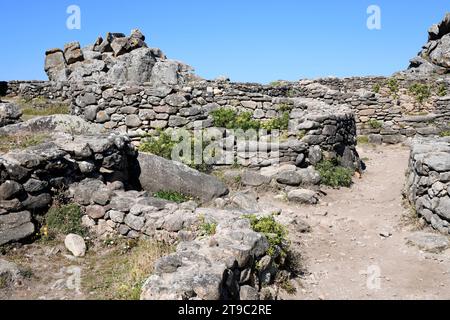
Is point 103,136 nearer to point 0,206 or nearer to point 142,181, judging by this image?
point 142,181

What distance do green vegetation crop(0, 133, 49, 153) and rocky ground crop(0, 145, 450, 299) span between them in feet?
11.4

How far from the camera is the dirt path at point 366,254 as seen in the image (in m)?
6.75

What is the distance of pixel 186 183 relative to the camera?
10281 millimetres

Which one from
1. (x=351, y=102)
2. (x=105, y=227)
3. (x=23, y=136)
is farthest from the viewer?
(x=351, y=102)

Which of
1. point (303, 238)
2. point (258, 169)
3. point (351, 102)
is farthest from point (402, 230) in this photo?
point (351, 102)

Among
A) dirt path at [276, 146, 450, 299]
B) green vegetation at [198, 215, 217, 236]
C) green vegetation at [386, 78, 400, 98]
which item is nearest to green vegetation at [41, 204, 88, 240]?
green vegetation at [198, 215, 217, 236]

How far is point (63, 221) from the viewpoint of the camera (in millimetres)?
8086

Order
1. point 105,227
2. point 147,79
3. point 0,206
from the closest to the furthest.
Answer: point 0,206 < point 105,227 < point 147,79

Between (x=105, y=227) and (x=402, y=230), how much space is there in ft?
21.3

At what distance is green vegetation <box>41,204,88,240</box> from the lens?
781cm

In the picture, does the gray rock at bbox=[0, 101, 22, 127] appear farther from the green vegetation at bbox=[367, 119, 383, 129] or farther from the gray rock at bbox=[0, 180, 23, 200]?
the green vegetation at bbox=[367, 119, 383, 129]

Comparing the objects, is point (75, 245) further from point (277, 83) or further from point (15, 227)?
point (277, 83)

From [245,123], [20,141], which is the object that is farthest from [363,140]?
[20,141]

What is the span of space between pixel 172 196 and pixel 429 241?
5.68 metres
